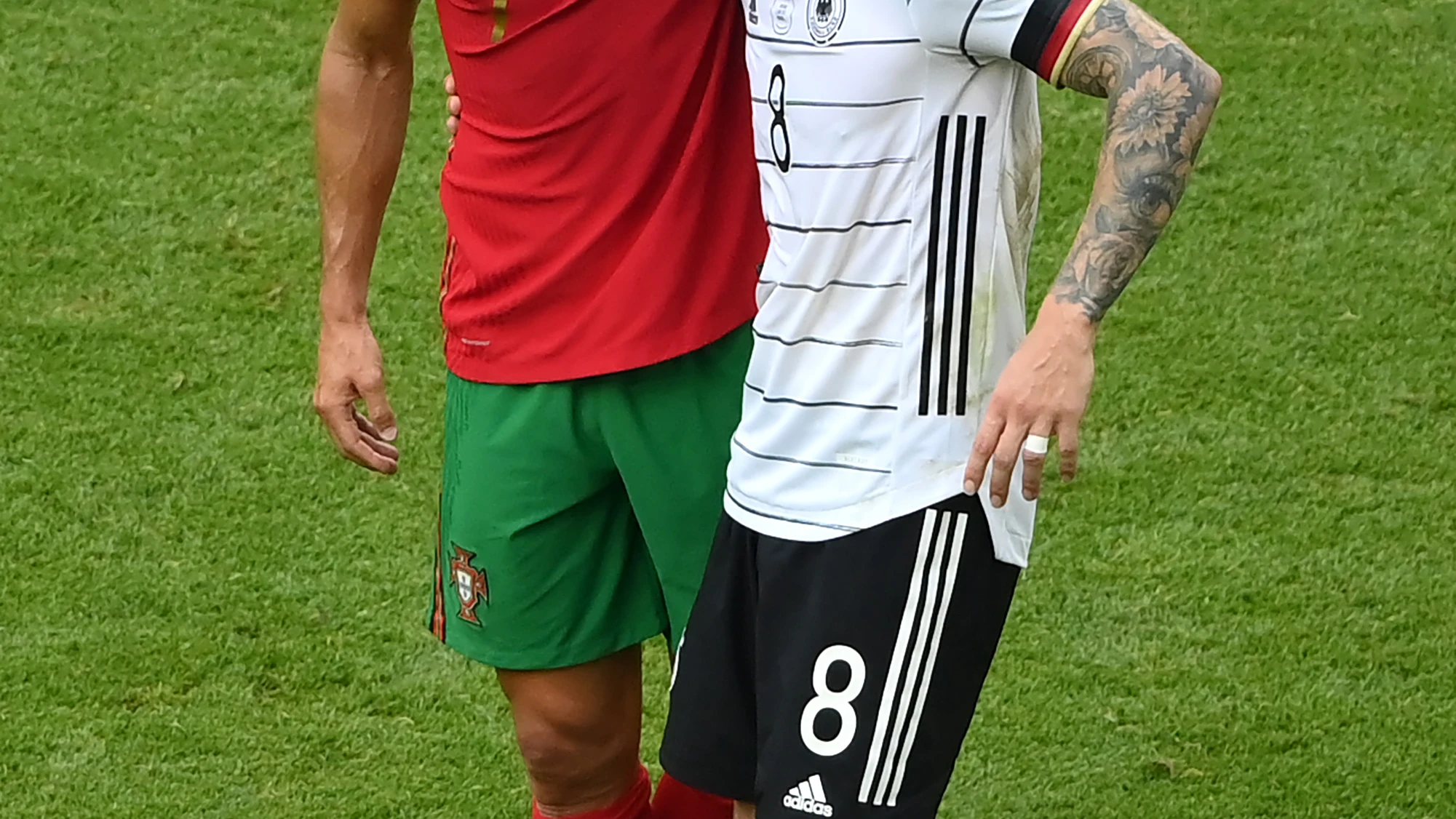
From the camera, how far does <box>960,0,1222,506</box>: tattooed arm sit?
6.87 ft

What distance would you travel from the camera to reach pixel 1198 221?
546 centimetres

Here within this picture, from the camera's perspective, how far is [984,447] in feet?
7.04

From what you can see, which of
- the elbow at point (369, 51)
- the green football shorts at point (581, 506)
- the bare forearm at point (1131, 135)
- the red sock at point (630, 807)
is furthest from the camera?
the red sock at point (630, 807)

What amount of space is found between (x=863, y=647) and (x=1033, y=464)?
35cm

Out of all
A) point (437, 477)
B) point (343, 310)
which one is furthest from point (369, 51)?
point (437, 477)

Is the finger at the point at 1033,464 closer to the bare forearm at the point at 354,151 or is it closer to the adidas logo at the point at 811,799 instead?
the adidas logo at the point at 811,799

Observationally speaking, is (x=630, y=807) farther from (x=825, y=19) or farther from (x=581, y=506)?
(x=825, y=19)

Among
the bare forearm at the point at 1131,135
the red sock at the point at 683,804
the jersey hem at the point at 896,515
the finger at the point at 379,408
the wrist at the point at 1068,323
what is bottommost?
the red sock at the point at 683,804

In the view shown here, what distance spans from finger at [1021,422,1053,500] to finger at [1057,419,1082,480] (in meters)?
0.01

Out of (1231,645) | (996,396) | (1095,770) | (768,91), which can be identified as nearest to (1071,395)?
(996,396)

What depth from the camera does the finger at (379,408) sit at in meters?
2.86

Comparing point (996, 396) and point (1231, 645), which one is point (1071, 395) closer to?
point (996, 396)

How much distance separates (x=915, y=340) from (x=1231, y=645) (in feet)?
6.30

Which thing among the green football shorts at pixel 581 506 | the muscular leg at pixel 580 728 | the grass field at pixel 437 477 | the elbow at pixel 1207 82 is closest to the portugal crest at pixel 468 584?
the green football shorts at pixel 581 506
